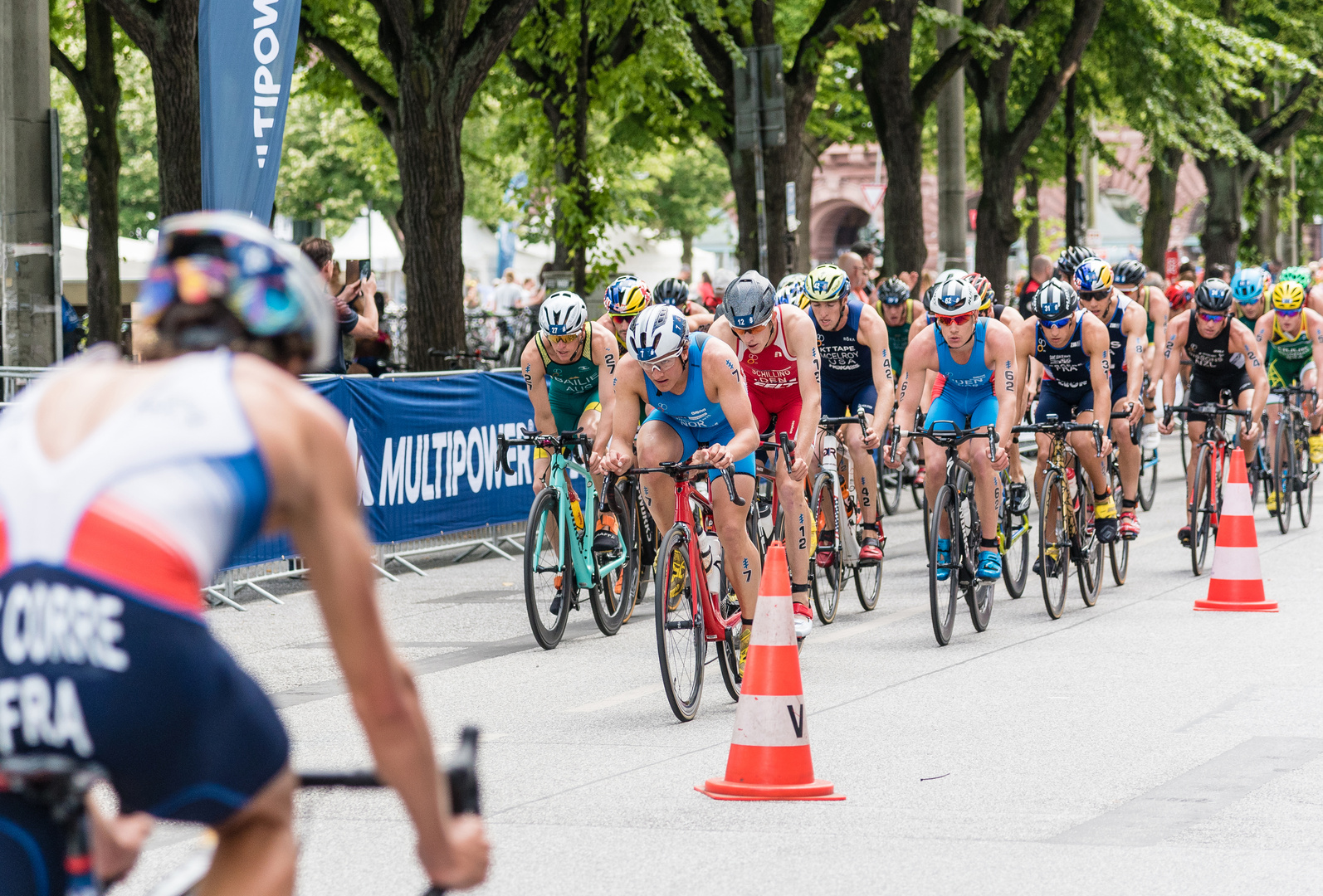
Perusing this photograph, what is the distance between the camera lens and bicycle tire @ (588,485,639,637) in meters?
10.6

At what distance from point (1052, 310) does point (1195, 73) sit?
18.5 meters

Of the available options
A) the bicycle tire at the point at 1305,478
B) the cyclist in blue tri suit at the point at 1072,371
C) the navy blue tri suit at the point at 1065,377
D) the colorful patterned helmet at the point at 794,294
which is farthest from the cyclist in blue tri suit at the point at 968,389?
the bicycle tire at the point at 1305,478

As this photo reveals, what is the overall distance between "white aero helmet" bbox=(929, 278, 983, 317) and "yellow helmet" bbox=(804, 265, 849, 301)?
53.1 inches

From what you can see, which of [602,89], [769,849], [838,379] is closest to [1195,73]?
[602,89]

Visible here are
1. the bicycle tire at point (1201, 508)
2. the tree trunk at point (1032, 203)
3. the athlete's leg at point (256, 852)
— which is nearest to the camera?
the athlete's leg at point (256, 852)

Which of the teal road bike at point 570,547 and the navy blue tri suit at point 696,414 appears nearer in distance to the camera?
the navy blue tri suit at point 696,414

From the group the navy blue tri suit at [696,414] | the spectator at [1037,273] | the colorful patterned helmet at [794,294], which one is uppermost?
the spectator at [1037,273]

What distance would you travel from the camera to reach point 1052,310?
11359 millimetres

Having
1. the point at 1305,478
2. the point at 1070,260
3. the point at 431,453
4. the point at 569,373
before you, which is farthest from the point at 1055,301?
the point at 1305,478

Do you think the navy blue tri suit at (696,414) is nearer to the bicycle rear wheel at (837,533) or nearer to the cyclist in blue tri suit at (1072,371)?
the bicycle rear wheel at (837,533)

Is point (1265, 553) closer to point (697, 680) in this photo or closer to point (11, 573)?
point (697, 680)

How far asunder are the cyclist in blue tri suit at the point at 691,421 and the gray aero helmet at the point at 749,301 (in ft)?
2.58

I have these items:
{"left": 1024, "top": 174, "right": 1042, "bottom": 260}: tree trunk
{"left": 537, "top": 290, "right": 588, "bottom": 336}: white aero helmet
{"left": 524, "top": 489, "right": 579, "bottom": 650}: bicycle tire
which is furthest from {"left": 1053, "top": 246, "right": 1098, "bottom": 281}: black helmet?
{"left": 1024, "top": 174, "right": 1042, "bottom": 260}: tree trunk

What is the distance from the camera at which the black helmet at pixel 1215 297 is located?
13.9 m
